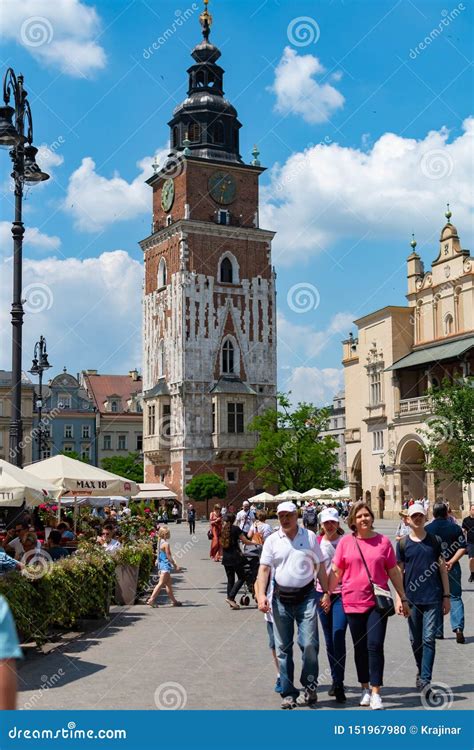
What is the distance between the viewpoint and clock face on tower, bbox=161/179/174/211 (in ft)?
229

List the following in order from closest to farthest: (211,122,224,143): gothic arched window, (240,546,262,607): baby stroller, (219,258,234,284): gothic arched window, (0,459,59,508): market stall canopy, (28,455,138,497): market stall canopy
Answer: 1. (0,459,59,508): market stall canopy
2. (240,546,262,607): baby stroller
3. (28,455,138,497): market stall canopy
4. (219,258,234,284): gothic arched window
5. (211,122,224,143): gothic arched window

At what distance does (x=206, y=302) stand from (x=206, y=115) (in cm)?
1442

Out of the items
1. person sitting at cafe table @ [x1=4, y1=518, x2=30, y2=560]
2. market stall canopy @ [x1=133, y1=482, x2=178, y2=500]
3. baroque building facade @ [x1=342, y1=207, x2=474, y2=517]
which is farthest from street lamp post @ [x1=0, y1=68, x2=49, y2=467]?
market stall canopy @ [x1=133, y1=482, x2=178, y2=500]

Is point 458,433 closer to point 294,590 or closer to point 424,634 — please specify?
point 424,634

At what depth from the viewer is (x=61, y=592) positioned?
11.9 m

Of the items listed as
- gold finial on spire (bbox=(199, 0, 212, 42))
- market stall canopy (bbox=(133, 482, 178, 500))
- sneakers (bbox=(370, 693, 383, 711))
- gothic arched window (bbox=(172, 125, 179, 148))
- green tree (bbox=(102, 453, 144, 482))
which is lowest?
sneakers (bbox=(370, 693, 383, 711))

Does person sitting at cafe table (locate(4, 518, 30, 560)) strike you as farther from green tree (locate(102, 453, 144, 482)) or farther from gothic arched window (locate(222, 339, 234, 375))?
green tree (locate(102, 453, 144, 482))

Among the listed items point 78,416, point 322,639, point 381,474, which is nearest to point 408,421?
point 381,474

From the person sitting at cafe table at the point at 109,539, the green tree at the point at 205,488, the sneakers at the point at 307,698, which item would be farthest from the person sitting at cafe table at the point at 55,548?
the green tree at the point at 205,488

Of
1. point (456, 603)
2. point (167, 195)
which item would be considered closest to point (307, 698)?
point (456, 603)

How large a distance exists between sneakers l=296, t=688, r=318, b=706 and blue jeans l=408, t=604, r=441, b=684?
3.53ft

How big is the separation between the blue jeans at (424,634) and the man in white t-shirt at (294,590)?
3.35ft

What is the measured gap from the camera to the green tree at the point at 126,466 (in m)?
86.4

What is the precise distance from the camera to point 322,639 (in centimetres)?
1240
